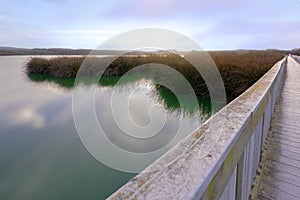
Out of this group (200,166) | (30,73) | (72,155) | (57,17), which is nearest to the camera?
(200,166)

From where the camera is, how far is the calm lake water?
2289 millimetres

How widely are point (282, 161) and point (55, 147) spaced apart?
2841mm

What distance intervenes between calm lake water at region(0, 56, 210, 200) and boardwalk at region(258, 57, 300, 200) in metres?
1.54

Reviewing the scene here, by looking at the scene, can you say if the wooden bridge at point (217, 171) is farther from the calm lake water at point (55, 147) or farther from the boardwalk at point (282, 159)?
the calm lake water at point (55, 147)

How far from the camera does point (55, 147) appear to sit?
125 inches

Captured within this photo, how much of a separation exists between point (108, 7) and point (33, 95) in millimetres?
3496

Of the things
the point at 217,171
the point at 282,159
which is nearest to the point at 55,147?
the point at 282,159

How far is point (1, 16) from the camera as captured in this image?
8102 mm

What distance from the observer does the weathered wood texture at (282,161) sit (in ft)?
3.84

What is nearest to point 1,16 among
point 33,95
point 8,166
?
point 33,95

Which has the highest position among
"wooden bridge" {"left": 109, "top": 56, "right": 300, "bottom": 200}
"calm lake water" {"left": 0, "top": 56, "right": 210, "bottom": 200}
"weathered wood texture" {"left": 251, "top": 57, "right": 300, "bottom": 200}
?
"wooden bridge" {"left": 109, "top": 56, "right": 300, "bottom": 200}

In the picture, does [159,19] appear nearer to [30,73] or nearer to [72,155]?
[72,155]

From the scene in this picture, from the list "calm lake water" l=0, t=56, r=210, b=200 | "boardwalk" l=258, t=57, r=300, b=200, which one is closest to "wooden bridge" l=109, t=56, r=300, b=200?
"boardwalk" l=258, t=57, r=300, b=200

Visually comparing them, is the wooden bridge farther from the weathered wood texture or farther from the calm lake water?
the calm lake water
